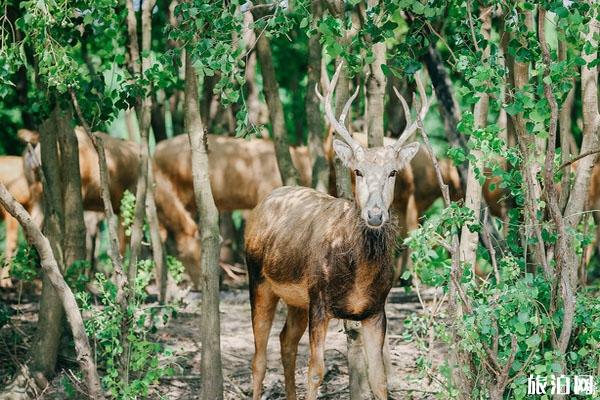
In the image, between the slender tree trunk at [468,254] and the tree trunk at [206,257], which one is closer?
the slender tree trunk at [468,254]

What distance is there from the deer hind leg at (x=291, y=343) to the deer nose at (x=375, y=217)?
1.70 m

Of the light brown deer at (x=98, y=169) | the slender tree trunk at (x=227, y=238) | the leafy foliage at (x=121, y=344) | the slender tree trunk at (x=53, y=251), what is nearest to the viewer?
the leafy foliage at (x=121, y=344)

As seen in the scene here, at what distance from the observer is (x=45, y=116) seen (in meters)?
8.70

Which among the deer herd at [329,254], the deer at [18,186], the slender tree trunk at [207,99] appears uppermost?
the slender tree trunk at [207,99]

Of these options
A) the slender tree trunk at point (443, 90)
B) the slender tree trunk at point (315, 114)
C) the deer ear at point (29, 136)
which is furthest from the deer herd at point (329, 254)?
the deer ear at point (29, 136)

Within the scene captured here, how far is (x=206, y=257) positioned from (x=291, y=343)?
1040 millimetres

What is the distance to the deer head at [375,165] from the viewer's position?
24.2ft

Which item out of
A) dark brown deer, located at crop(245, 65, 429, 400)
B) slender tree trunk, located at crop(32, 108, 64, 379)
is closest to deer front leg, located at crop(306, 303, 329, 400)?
dark brown deer, located at crop(245, 65, 429, 400)

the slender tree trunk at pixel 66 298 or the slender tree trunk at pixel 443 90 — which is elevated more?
the slender tree trunk at pixel 443 90

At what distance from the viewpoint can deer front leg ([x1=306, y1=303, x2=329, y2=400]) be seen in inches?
304

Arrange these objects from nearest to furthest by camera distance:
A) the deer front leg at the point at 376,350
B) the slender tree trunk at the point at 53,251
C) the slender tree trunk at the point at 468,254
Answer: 1. the slender tree trunk at the point at 468,254
2. the deer front leg at the point at 376,350
3. the slender tree trunk at the point at 53,251

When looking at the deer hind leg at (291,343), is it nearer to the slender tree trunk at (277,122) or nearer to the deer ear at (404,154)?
the deer ear at (404,154)

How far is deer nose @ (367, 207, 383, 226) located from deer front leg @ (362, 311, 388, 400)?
89cm

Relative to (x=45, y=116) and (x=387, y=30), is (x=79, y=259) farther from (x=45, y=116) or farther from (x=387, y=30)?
(x=387, y=30)
